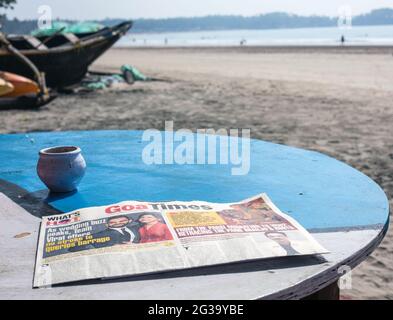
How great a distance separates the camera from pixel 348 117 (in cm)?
675

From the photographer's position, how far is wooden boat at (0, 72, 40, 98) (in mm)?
7676

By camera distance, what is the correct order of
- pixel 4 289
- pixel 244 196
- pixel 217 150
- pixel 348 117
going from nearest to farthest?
pixel 4 289 < pixel 244 196 < pixel 217 150 < pixel 348 117

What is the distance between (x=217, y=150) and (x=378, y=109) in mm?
6108

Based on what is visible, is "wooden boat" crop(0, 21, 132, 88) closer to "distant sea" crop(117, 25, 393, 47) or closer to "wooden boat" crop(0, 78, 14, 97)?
"wooden boat" crop(0, 78, 14, 97)

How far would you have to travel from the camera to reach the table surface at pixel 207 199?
84cm

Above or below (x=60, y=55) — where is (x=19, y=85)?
below

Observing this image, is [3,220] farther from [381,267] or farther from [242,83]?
[242,83]

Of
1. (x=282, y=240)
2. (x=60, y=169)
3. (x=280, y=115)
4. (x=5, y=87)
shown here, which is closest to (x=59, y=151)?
(x=60, y=169)

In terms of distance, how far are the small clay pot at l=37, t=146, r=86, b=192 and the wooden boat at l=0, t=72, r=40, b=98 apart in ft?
22.6

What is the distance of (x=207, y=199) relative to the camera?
52.9 inches

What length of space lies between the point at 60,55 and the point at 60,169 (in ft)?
29.8

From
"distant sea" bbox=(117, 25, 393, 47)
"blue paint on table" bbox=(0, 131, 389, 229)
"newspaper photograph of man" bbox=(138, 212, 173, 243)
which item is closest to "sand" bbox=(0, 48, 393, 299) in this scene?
"blue paint on table" bbox=(0, 131, 389, 229)

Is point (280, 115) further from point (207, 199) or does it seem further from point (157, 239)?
point (157, 239)

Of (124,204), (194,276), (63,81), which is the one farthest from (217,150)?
(63,81)
